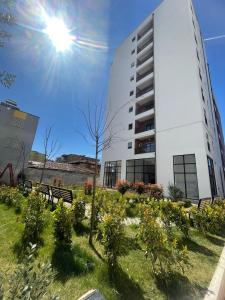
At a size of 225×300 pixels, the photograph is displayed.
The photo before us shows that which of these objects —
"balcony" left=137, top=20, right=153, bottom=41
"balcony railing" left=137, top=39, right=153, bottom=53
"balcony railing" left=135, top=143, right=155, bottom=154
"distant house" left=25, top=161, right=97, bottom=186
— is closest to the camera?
"distant house" left=25, top=161, right=97, bottom=186

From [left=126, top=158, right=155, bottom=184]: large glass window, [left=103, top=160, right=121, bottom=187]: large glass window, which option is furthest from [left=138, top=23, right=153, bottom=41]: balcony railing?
[left=103, top=160, right=121, bottom=187]: large glass window

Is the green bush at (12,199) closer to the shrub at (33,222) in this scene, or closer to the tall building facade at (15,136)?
the shrub at (33,222)

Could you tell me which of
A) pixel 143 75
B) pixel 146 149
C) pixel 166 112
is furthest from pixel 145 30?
pixel 146 149

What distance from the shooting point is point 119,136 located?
26141 millimetres

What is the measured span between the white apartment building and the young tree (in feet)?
39.9

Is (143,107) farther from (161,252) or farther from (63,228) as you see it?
(161,252)

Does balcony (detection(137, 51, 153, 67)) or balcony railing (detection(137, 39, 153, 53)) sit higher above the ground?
balcony railing (detection(137, 39, 153, 53))

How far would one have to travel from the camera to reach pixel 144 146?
74.7ft

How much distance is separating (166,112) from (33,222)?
64.7 ft

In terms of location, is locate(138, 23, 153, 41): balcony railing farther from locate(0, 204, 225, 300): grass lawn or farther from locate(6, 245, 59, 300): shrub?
locate(6, 245, 59, 300): shrub

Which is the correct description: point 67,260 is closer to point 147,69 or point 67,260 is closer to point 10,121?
point 10,121

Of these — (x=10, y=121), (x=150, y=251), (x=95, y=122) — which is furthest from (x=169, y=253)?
(x=10, y=121)

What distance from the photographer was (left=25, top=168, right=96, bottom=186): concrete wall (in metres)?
19.6

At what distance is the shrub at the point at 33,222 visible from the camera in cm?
456
